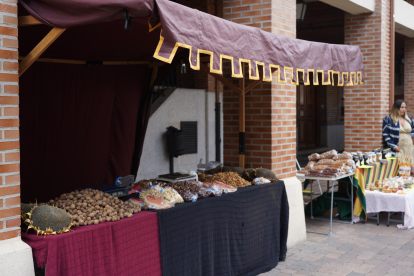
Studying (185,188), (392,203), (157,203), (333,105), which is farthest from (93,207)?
(333,105)

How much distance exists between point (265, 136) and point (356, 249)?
176cm

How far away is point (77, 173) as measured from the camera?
5.23 m

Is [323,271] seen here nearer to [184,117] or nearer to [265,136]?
[265,136]

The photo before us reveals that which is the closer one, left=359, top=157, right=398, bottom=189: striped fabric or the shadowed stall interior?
the shadowed stall interior

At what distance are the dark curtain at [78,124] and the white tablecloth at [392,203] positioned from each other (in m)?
3.48

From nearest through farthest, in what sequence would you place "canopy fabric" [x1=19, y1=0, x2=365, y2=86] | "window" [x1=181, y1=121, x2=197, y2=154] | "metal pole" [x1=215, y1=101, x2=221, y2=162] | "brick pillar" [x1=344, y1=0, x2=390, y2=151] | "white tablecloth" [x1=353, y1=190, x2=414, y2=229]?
"canopy fabric" [x1=19, y1=0, x2=365, y2=86] < "white tablecloth" [x1=353, y1=190, x2=414, y2=229] < "brick pillar" [x1=344, y1=0, x2=390, y2=151] < "window" [x1=181, y1=121, x2=197, y2=154] < "metal pole" [x1=215, y1=101, x2=221, y2=162]

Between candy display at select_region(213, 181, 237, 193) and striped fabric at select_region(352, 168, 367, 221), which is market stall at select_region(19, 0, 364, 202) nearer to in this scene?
A: candy display at select_region(213, 181, 237, 193)

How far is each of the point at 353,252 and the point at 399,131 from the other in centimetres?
354

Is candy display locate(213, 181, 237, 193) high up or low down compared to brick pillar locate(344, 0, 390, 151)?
down

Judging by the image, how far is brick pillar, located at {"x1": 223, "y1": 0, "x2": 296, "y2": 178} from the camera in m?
5.28

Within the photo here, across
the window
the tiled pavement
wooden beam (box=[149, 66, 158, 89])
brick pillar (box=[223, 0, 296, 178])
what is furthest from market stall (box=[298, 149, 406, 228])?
the window

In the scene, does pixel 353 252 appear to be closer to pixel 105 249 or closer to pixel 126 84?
pixel 105 249

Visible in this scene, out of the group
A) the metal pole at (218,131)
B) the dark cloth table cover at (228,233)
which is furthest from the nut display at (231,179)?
the metal pole at (218,131)

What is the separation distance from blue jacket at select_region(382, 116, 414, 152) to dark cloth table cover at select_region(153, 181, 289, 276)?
3.94m
